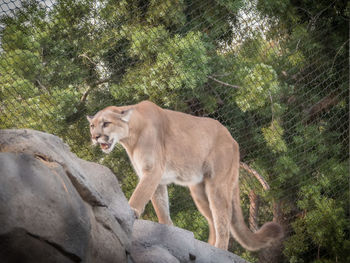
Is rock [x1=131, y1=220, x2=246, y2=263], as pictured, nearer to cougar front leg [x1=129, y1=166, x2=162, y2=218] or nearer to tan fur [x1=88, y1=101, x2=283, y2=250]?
cougar front leg [x1=129, y1=166, x2=162, y2=218]

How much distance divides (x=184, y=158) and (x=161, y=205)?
369mm

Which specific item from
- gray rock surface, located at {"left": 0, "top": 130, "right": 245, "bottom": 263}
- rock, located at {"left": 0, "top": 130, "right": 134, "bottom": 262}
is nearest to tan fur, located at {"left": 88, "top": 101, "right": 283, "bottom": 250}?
gray rock surface, located at {"left": 0, "top": 130, "right": 245, "bottom": 263}

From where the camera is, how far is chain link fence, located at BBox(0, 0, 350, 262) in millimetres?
4664

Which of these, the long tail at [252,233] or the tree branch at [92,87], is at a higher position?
the tree branch at [92,87]

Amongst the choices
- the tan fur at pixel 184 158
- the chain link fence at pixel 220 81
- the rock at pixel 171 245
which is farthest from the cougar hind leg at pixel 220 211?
the chain link fence at pixel 220 81

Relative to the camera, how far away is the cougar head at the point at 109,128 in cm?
331

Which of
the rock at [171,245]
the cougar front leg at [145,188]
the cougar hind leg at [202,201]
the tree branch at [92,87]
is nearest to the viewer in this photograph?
the rock at [171,245]

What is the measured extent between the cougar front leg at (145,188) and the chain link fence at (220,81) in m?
1.54

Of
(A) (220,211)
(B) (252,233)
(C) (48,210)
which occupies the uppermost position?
(C) (48,210)

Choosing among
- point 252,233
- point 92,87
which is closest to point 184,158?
point 252,233

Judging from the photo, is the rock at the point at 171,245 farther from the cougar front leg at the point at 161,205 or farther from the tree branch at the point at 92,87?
the tree branch at the point at 92,87

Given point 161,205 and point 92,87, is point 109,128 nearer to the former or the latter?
point 161,205

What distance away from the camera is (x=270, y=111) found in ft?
17.9

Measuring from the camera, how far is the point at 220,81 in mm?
5305
